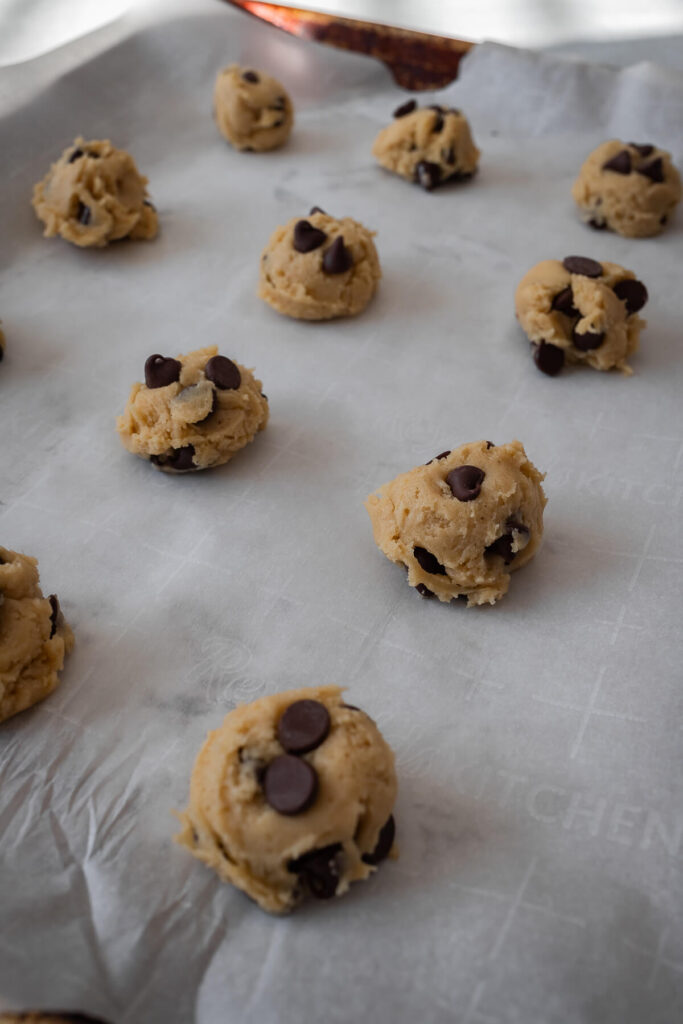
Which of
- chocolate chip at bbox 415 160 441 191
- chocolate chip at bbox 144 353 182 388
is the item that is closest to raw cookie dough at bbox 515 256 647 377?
chocolate chip at bbox 415 160 441 191

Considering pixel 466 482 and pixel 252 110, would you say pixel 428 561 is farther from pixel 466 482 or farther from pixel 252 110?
pixel 252 110

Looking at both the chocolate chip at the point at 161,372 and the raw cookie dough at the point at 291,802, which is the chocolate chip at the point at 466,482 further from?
the chocolate chip at the point at 161,372

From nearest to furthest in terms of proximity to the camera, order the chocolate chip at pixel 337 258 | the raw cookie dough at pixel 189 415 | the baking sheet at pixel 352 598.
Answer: the baking sheet at pixel 352 598 → the raw cookie dough at pixel 189 415 → the chocolate chip at pixel 337 258

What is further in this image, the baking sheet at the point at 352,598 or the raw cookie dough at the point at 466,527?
the raw cookie dough at the point at 466,527

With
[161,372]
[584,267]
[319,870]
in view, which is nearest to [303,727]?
[319,870]

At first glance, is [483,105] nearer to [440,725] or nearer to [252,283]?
[252,283]

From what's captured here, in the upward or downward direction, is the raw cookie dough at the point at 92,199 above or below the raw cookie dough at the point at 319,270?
above

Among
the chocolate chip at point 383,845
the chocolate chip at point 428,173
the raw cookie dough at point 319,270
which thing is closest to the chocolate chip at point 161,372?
the raw cookie dough at point 319,270

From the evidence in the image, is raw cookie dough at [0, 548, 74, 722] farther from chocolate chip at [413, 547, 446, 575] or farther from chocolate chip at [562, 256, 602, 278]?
chocolate chip at [562, 256, 602, 278]
